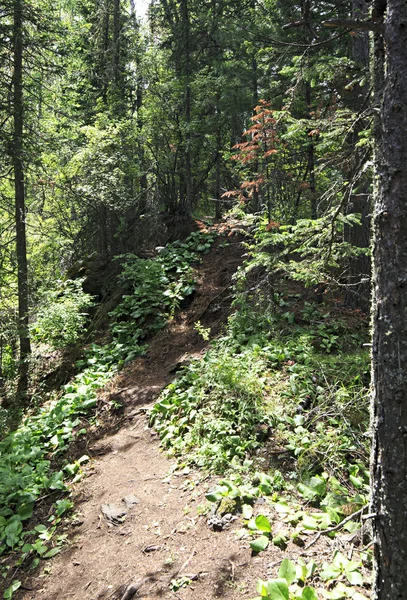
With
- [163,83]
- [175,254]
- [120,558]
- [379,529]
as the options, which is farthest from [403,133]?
[163,83]

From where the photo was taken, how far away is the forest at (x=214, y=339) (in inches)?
98.6

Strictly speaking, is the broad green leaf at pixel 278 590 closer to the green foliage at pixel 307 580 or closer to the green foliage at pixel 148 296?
the green foliage at pixel 307 580

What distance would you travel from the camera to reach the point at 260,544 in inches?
117

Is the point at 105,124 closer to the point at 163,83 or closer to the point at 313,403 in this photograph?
the point at 163,83

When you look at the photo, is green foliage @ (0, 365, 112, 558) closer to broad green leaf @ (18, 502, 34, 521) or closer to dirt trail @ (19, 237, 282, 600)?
broad green leaf @ (18, 502, 34, 521)

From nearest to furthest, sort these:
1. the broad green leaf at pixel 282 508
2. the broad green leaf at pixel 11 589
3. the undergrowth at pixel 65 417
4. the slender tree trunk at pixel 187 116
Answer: the broad green leaf at pixel 282 508 → the broad green leaf at pixel 11 589 → the undergrowth at pixel 65 417 → the slender tree trunk at pixel 187 116

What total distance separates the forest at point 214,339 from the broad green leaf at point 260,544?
15 mm

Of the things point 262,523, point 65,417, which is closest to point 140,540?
point 262,523

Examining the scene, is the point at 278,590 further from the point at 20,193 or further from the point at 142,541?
the point at 20,193

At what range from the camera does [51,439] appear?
6000 millimetres

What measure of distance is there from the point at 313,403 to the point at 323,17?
8.84 metres

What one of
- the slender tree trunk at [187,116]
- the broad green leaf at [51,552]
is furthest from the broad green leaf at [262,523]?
the slender tree trunk at [187,116]

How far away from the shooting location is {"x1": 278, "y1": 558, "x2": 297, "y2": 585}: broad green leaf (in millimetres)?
2558

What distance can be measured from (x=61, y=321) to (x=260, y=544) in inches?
281
